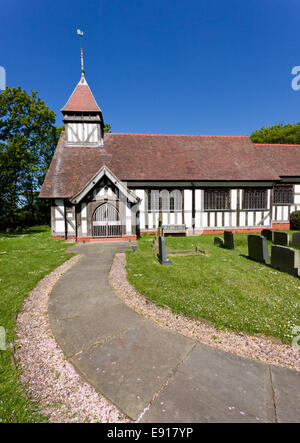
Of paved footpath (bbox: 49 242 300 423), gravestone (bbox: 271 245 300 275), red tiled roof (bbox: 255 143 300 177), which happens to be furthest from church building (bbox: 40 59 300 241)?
paved footpath (bbox: 49 242 300 423)

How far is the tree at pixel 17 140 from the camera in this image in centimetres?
2331

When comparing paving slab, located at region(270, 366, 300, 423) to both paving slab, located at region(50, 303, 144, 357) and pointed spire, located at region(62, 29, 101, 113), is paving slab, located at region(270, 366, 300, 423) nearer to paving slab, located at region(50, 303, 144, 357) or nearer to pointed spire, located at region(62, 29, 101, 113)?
paving slab, located at region(50, 303, 144, 357)

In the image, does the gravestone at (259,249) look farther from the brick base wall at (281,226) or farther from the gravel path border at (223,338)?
the brick base wall at (281,226)

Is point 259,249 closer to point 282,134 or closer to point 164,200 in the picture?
point 164,200

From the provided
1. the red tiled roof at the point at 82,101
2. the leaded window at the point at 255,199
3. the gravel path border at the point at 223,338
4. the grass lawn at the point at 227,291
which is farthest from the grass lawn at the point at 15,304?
the leaded window at the point at 255,199

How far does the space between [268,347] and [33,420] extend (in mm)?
3624

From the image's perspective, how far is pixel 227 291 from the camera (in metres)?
5.58

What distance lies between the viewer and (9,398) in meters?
2.49

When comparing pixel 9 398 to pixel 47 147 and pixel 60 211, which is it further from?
pixel 47 147

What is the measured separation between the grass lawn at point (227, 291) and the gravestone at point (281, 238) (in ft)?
9.28

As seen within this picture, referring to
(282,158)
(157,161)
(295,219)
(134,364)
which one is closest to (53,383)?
(134,364)

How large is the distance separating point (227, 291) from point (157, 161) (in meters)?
15.1

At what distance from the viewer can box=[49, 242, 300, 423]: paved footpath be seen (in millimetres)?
2305

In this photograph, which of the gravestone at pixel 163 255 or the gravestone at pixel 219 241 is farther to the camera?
the gravestone at pixel 219 241
